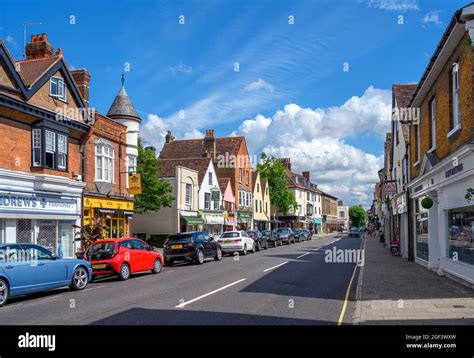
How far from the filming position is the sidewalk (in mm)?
9148

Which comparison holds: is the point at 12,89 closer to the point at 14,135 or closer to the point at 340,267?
the point at 14,135

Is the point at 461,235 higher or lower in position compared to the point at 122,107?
lower

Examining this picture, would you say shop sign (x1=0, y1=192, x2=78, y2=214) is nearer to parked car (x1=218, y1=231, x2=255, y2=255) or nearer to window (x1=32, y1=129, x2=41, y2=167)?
window (x1=32, y1=129, x2=41, y2=167)

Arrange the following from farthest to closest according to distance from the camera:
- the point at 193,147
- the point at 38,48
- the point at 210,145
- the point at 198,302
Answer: the point at 193,147 < the point at 210,145 < the point at 38,48 < the point at 198,302

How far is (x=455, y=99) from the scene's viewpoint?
46.8 feet

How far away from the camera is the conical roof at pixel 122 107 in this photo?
2948 centimetres

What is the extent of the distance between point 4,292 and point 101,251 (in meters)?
5.77

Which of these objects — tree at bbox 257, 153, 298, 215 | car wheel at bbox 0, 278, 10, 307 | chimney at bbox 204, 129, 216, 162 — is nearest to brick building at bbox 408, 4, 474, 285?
car wheel at bbox 0, 278, 10, 307

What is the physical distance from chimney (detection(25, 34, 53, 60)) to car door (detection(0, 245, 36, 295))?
49.5 ft

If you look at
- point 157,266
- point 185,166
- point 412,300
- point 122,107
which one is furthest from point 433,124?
point 185,166

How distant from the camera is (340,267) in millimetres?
21156

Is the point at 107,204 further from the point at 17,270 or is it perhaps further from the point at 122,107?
the point at 17,270
